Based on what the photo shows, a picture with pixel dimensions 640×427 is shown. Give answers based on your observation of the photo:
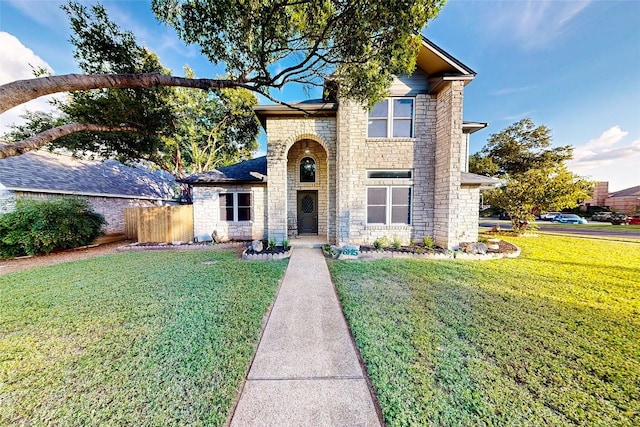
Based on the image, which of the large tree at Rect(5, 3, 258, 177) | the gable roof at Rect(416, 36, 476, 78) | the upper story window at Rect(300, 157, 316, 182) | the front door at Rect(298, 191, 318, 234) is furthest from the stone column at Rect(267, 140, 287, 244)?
the gable roof at Rect(416, 36, 476, 78)

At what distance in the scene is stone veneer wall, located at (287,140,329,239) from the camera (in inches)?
394

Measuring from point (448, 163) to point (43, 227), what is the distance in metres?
15.4

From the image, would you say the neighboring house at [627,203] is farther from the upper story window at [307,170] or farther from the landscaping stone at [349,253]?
the upper story window at [307,170]

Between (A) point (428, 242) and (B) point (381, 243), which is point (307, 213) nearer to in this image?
(B) point (381, 243)

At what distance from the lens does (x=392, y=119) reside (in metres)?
8.28

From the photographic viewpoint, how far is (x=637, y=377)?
2451mm

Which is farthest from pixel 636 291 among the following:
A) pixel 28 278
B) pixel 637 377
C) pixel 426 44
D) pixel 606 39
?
pixel 28 278

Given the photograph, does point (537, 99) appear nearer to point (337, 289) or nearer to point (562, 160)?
point (562, 160)

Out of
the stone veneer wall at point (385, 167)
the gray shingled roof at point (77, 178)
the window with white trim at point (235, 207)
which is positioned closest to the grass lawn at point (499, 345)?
the stone veneer wall at point (385, 167)

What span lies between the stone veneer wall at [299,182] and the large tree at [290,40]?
3925 millimetres

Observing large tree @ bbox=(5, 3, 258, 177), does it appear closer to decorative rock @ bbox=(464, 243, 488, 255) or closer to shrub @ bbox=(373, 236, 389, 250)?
shrub @ bbox=(373, 236, 389, 250)

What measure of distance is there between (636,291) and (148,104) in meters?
14.9

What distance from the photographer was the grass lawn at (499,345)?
81.0 inches

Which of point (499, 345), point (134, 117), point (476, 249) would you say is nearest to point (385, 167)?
point (476, 249)
